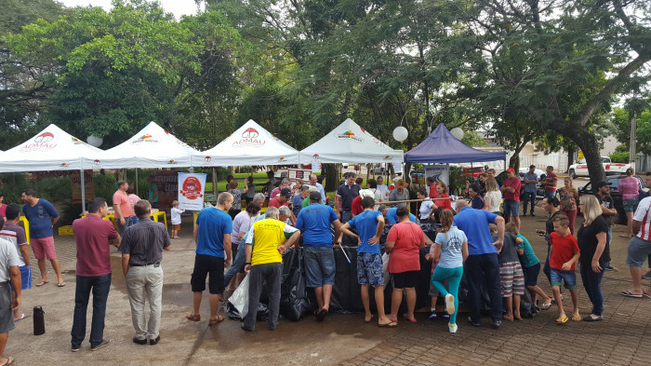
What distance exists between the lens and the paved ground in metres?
4.89

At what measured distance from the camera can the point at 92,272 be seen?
16.8ft

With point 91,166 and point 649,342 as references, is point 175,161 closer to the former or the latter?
point 91,166

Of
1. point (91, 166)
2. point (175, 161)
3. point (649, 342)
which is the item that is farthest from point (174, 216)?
point (649, 342)

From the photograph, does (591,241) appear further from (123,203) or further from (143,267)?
(123,203)

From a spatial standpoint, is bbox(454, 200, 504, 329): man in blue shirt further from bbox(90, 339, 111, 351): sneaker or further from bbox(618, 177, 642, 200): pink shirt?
bbox(618, 177, 642, 200): pink shirt

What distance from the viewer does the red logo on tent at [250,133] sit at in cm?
1313

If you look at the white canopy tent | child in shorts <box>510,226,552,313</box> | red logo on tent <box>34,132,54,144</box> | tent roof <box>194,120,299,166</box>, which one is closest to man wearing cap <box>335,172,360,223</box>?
tent roof <box>194,120,299,166</box>

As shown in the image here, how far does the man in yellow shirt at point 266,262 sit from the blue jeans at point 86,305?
1682 millimetres

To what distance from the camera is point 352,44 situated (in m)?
16.0

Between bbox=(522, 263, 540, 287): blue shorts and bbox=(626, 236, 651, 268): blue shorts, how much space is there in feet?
5.59

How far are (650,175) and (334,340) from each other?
7.45 m

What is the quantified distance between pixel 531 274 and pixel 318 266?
2850 millimetres

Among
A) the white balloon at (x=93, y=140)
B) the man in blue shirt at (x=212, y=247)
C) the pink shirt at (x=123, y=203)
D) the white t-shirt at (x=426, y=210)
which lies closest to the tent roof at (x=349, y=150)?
the white t-shirt at (x=426, y=210)

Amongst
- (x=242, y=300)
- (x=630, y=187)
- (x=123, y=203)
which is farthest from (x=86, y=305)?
(x=630, y=187)
